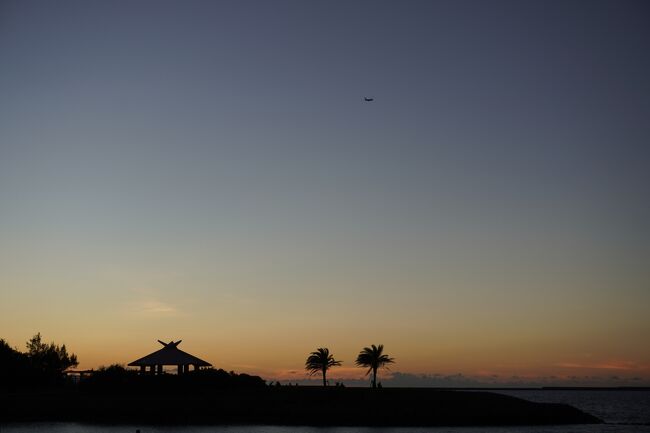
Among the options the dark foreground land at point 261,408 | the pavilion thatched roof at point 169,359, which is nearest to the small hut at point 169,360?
the pavilion thatched roof at point 169,359

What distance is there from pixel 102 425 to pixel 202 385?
12.3 meters

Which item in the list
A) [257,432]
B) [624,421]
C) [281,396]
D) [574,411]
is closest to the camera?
[257,432]

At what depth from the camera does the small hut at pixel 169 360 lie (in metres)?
79.4

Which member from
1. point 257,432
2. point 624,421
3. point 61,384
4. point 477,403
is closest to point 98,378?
point 61,384

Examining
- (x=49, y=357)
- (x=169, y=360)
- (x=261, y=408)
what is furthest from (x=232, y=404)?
(x=49, y=357)

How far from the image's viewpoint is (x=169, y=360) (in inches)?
3135

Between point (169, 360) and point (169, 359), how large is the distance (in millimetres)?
206

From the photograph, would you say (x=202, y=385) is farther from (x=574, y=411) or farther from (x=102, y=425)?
(x=574, y=411)

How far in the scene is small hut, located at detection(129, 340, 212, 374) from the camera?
7938 cm

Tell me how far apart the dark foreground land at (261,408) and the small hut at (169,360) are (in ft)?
14.5

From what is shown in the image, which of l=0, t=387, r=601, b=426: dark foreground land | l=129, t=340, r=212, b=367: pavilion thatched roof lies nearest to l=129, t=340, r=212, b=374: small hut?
l=129, t=340, r=212, b=367: pavilion thatched roof

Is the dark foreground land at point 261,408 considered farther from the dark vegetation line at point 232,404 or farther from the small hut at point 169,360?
the small hut at point 169,360

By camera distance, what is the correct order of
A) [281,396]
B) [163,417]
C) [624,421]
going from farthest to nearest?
[624,421] → [281,396] → [163,417]

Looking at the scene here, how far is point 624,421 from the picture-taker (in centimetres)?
9925
